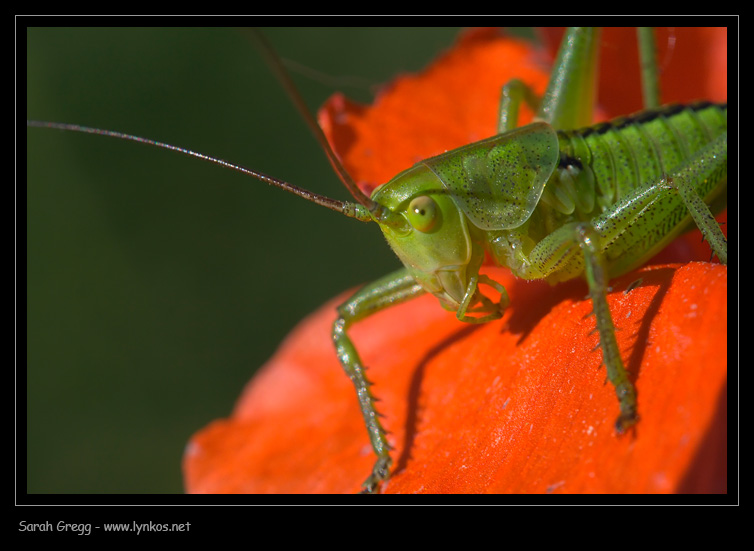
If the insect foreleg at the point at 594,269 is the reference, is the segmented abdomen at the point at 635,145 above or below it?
above

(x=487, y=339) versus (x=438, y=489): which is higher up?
(x=487, y=339)

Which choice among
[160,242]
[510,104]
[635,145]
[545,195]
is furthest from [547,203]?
[160,242]

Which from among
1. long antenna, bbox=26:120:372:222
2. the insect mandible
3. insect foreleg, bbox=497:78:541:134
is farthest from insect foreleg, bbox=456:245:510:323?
insect foreleg, bbox=497:78:541:134

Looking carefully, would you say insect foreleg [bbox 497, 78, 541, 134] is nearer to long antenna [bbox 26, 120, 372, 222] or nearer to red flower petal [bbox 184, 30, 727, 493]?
red flower petal [bbox 184, 30, 727, 493]

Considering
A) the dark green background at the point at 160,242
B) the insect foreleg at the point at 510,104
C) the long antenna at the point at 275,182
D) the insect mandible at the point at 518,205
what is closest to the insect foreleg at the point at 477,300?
the insect mandible at the point at 518,205

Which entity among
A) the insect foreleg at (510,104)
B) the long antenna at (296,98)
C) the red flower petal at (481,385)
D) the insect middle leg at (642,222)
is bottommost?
the red flower petal at (481,385)

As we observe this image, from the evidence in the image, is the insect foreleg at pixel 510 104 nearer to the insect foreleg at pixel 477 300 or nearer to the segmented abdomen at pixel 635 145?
the segmented abdomen at pixel 635 145
